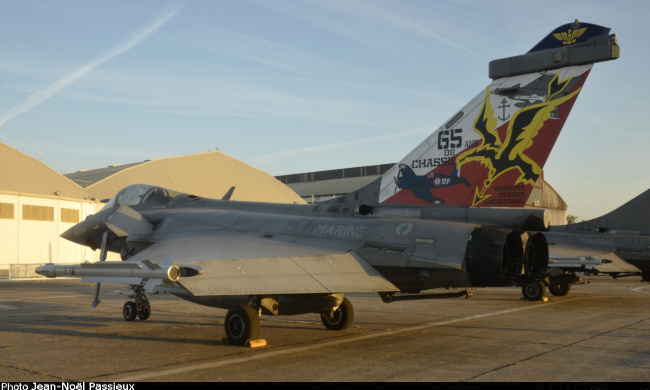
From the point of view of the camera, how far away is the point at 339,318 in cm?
1159

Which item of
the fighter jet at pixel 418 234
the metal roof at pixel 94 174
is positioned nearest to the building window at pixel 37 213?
the metal roof at pixel 94 174

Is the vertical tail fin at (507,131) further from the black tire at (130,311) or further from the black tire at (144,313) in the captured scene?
the black tire at (130,311)

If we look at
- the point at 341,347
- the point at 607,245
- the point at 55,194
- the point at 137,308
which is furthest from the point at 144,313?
the point at 55,194

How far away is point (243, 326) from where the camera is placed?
942 centimetres

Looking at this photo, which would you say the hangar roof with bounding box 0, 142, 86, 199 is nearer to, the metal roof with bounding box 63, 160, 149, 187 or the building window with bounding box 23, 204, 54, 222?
the building window with bounding box 23, 204, 54, 222

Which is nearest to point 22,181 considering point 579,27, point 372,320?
point 372,320

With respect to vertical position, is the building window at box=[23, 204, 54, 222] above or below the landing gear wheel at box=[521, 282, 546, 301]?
above

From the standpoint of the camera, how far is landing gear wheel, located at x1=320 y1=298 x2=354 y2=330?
37.9 feet

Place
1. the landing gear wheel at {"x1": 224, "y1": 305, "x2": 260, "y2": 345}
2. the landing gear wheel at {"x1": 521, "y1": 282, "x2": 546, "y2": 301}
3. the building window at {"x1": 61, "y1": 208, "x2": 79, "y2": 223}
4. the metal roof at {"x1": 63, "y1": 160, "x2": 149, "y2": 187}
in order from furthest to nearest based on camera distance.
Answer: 1. the metal roof at {"x1": 63, "y1": 160, "x2": 149, "y2": 187}
2. the building window at {"x1": 61, "y1": 208, "x2": 79, "y2": 223}
3. the landing gear wheel at {"x1": 521, "y1": 282, "x2": 546, "y2": 301}
4. the landing gear wheel at {"x1": 224, "y1": 305, "x2": 260, "y2": 345}

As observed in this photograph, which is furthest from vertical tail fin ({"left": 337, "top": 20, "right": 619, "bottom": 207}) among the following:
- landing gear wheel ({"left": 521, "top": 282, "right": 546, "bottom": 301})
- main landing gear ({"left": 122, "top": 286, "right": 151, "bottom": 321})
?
landing gear wheel ({"left": 521, "top": 282, "right": 546, "bottom": 301})

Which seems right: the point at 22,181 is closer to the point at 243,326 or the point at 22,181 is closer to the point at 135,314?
the point at 135,314

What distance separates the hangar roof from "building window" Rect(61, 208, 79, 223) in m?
1.00

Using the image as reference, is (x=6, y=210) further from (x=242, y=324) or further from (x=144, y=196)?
(x=242, y=324)

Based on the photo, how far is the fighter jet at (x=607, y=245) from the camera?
64.1ft
